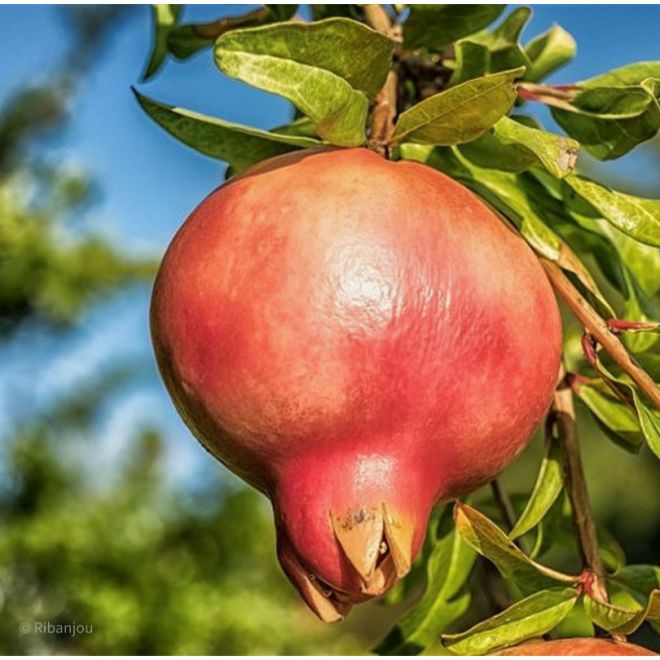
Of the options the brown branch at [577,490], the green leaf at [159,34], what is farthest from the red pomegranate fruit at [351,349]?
the green leaf at [159,34]

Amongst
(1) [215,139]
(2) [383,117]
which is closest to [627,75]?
(2) [383,117]

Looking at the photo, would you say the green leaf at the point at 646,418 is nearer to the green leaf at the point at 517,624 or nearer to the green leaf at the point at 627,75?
the green leaf at the point at 517,624

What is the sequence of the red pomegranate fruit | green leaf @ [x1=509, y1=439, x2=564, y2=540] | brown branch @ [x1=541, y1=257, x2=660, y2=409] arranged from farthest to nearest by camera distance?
1. green leaf @ [x1=509, y1=439, x2=564, y2=540]
2. brown branch @ [x1=541, y1=257, x2=660, y2=409]
3. the red pomegranate fruit

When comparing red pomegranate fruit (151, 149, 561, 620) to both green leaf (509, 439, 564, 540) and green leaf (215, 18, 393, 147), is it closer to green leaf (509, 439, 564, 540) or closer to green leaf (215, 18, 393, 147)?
green leaf (215, 18, 393, 147)

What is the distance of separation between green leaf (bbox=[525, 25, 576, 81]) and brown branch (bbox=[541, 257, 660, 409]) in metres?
0.35

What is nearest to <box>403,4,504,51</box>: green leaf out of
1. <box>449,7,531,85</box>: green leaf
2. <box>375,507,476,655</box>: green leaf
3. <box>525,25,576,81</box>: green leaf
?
<box>449,7,531,85</box>: green leaf

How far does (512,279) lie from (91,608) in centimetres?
257

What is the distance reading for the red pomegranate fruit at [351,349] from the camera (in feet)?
1.92

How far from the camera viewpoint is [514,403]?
627 millimetres

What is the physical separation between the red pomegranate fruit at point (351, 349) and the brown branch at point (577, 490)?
144 millimetres

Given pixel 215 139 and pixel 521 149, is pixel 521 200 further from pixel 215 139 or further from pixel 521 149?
pixel 215 139

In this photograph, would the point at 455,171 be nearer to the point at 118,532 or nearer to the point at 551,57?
the point at 551,57

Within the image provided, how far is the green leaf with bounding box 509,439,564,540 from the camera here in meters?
0.80

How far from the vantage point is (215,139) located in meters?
0.76
